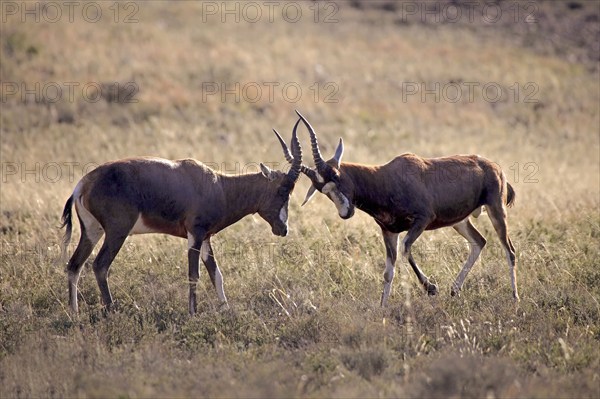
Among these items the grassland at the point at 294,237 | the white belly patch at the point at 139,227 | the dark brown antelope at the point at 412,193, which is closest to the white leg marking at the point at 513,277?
the dark brown antelope at the point at 412,193

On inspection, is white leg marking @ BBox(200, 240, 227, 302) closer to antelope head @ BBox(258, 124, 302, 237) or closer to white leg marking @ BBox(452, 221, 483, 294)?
antelope head @ BBox(258, 124, 302, 237)

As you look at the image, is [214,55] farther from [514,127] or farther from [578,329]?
[578,329]

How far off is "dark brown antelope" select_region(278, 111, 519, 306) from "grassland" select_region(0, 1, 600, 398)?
1.90ft

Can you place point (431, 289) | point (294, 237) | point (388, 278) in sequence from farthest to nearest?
1. point (294, 237)
2. point (431, 289)
3. point (388, 278)

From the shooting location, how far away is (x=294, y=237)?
546 inches

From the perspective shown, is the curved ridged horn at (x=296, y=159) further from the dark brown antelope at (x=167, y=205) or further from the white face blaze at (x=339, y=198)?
the white face blaze at (x=339, y=198)

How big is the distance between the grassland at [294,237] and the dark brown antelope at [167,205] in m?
0.57

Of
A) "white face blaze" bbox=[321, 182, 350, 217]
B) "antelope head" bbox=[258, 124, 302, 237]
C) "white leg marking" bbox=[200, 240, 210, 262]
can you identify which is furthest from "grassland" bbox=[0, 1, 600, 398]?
"white face blaze" bbox=[321, 182, 350, 217]

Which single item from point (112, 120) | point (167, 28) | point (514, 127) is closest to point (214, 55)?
point (167, 28)

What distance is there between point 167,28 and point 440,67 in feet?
36.0

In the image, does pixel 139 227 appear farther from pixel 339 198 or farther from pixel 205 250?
pixel 339 198

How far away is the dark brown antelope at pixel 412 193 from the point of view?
1131 centimetres

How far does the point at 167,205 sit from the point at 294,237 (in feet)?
10.2

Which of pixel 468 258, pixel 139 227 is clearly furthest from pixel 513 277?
pixel 139 227
